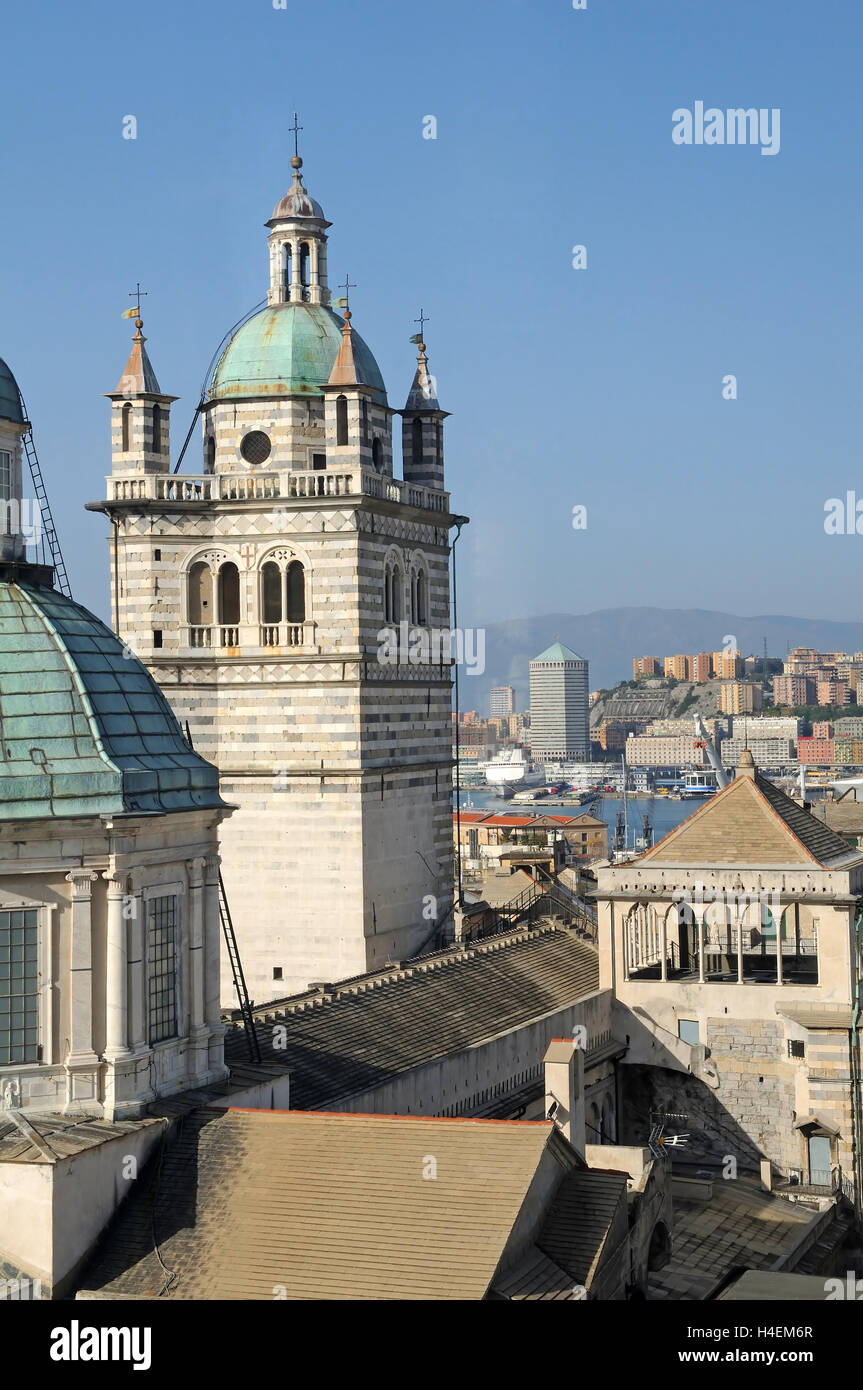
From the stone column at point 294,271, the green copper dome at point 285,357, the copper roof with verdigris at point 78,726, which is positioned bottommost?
the copper roof with verdigris at point 78,726

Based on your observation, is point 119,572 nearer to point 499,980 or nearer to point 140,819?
point 499,980

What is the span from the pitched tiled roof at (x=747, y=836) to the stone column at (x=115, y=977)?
1976 cm

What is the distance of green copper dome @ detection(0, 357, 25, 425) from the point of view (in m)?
29.9

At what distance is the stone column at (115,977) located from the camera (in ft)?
87.2

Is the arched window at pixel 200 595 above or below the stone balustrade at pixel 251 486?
below

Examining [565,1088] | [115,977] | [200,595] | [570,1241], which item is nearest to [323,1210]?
[570,1241]

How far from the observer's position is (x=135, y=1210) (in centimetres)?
2569

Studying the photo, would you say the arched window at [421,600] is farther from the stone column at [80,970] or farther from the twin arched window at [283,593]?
the stone column at [80,970]

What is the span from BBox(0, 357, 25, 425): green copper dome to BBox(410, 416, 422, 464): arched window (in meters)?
22.0

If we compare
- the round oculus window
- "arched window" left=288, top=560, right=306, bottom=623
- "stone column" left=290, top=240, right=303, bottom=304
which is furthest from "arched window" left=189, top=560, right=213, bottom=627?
"stone column" left=290, top=240, right=303, bottom=304

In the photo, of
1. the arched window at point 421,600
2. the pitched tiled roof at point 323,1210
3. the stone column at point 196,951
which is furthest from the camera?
the arched window at point 421,600

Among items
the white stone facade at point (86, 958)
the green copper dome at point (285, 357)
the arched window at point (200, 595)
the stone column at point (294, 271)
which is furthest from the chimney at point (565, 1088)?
the stone column at point (294, 271)
